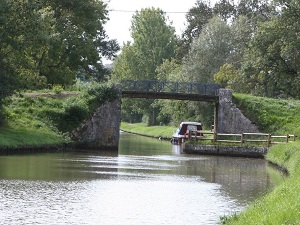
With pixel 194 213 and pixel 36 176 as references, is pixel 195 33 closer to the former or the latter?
pixel 36 176

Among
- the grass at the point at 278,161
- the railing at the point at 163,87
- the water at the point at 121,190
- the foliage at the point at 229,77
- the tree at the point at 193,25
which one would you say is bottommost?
the water at the point at 121,190

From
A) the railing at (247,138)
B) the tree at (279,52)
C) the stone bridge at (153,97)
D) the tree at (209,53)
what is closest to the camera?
the railing at (247,138)

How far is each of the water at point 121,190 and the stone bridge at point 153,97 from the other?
13835mm

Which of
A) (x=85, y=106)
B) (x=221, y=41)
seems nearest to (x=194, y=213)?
(x=85, y=106)

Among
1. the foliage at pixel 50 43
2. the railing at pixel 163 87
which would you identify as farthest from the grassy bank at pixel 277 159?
the foliage at pixel 50 43

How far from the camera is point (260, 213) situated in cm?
1669

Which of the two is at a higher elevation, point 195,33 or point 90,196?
point 195,33

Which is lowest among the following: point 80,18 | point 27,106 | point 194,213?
point 194,213

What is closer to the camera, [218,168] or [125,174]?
[125,174]

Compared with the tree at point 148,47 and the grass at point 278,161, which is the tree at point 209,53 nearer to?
the grass at point 278,161

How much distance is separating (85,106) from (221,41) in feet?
111

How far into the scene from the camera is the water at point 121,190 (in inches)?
760

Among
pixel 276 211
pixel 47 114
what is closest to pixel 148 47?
pixel 47 114

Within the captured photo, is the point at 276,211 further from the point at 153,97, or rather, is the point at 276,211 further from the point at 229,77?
the point at 229,77
